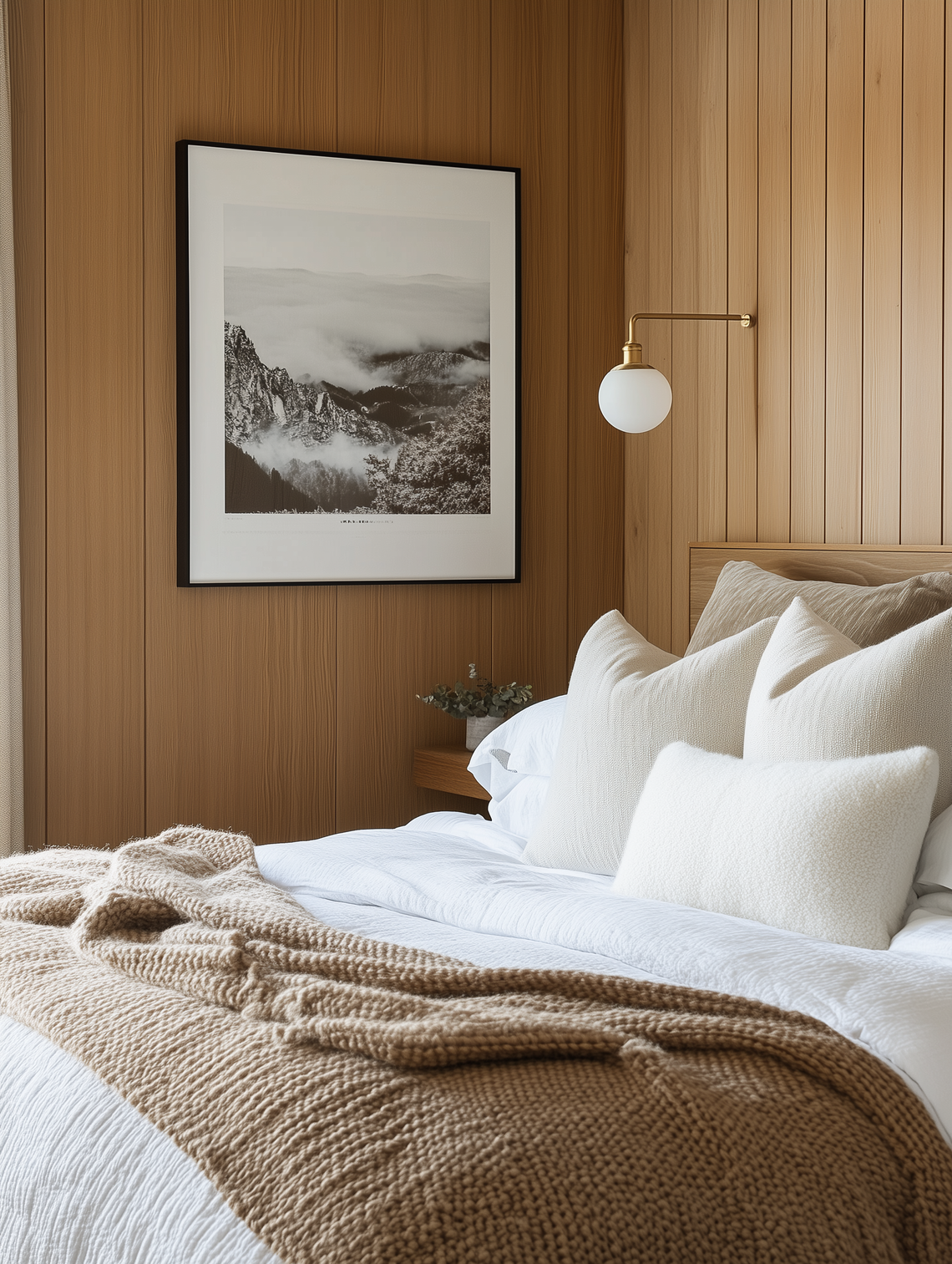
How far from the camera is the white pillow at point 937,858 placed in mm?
1463

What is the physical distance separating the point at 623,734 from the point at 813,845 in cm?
51

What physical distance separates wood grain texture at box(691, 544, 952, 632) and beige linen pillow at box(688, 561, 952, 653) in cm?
17

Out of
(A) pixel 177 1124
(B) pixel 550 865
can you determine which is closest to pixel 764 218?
(B) pixel 550 865

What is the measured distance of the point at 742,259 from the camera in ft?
9.49

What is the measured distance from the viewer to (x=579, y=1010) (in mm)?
1100

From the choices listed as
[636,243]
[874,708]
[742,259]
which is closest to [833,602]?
[874,708]

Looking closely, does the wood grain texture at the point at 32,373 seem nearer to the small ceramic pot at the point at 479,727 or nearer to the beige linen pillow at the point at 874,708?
the small ceramic pot at the point at 479,727

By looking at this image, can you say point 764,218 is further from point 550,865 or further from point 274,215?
point 550,865

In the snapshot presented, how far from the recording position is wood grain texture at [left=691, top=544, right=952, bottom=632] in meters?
2.30

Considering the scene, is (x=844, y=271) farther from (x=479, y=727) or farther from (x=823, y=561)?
(x=479, y=727)

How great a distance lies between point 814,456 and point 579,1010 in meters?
1.84

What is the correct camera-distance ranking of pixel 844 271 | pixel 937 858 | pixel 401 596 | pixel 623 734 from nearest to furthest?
pixel 937 858 < pixel 623 734 < pixel 844 271 < pixel 401 596

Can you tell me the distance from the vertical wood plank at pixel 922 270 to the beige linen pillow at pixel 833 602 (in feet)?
0.97

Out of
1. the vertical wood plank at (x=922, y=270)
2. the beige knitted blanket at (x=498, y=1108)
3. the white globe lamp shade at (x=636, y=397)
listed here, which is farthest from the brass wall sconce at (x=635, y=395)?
the beige knitted blanket at (x=498, y=1108)
